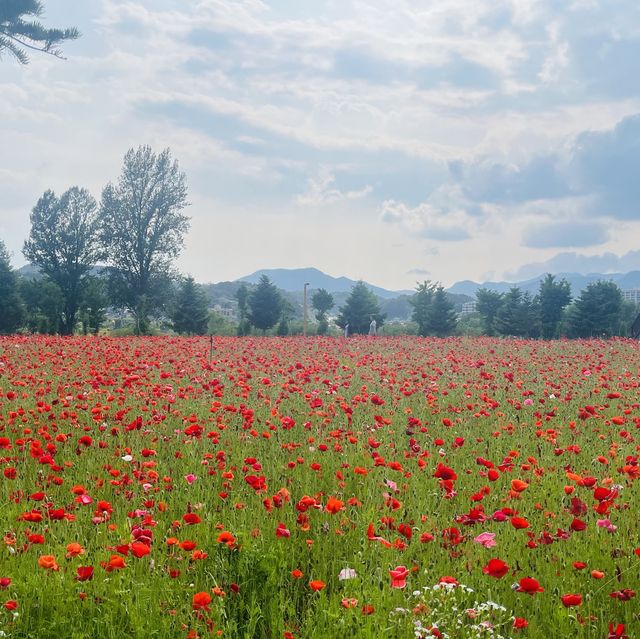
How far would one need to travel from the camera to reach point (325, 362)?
42.2ft

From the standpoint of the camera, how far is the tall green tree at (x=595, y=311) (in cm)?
4547

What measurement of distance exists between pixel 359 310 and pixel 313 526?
1841 inches

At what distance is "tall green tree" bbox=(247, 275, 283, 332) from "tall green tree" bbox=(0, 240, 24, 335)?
53.3 feet

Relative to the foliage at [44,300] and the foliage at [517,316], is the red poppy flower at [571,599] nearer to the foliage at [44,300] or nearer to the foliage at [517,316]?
the foliage at [44,300]

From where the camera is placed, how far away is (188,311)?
43.2 m

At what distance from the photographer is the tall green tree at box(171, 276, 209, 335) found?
43125 mm

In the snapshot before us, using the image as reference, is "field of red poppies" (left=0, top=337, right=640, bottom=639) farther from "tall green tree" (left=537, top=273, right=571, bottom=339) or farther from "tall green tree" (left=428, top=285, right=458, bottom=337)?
"tall green tree" (left=537, top=273, right=571, bottom=339)

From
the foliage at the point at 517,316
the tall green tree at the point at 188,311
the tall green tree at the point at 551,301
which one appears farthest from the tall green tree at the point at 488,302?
the tall green tree at the point at 188,311

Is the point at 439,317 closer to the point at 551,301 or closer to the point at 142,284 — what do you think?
the point at 551,301

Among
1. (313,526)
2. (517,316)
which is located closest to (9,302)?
(517,316)

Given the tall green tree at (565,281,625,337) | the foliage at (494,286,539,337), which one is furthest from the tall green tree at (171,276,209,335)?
the tall green tree at (565,281,625,337)

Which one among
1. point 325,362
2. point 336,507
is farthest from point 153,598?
point 325,362

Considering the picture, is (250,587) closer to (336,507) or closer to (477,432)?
(336,507)

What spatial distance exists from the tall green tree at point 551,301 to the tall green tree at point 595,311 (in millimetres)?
3257
